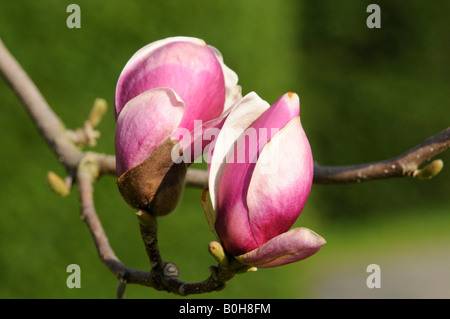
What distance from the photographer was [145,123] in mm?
491

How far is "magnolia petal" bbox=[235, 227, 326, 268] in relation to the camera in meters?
0.45

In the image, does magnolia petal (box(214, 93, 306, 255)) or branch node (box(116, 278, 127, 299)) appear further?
branch node (box(116, 278, 127, 299))

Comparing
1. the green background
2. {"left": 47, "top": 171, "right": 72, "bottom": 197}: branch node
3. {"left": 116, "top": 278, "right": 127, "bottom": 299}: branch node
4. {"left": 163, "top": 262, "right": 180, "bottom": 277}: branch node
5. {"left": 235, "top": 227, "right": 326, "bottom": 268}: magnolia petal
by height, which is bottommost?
{"left": 235, "top": 227, "right": 326, "bottom": 268}: magnolia petal

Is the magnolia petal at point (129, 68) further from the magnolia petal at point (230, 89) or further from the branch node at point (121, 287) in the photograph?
the branch node at point (121, 287)

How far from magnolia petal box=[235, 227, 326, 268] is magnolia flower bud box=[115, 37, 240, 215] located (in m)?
0.10

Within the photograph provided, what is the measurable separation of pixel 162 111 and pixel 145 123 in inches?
0.8

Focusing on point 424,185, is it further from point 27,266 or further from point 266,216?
point 266,216

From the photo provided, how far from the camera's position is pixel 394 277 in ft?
12.8

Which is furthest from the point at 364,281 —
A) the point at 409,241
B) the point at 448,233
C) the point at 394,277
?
the point at 448,233

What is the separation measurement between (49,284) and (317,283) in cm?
198

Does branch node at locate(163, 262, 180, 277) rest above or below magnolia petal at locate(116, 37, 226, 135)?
below

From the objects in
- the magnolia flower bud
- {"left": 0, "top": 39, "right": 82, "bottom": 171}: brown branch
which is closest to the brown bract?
the magnolia flower bud

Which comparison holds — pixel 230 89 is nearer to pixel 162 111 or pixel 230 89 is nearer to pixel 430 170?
pixel 162 111

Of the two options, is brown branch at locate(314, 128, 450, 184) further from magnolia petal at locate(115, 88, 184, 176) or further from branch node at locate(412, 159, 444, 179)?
magnolia petal at locate(115, 88, 184, 176)
